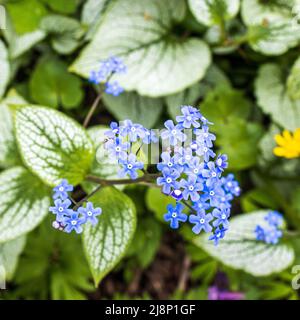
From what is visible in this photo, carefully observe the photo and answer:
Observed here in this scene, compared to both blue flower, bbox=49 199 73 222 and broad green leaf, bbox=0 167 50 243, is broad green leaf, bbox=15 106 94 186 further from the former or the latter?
blue flower, bbox=49 199 73 222

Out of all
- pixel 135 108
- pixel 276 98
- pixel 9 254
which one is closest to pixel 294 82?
pixel 276 98

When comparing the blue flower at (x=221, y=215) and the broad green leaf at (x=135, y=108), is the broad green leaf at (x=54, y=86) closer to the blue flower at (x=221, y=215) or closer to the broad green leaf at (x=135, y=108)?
the broad green leaf at (x=135, y=108)

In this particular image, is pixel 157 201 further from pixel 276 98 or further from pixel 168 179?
pixel 168 179

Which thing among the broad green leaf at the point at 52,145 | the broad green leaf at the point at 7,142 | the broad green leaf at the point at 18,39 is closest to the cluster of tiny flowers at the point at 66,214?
the broad green leaf at the point at 52,145

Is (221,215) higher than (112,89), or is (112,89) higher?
(112,89)

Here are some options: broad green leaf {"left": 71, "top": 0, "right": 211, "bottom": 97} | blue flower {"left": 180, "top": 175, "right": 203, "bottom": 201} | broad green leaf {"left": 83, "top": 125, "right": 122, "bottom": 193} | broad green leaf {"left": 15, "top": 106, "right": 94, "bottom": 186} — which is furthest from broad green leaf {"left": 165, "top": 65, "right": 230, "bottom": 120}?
blue flower {"left": 180, "top": 175, "right": 203, "bottom": 201}

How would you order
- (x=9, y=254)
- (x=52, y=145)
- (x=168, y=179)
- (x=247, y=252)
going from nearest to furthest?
(x=168, y=179) → (x=52, y=145) → (x=9, y=254) → (x=247, y=252)

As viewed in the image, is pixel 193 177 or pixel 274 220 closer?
pixel 193 177
